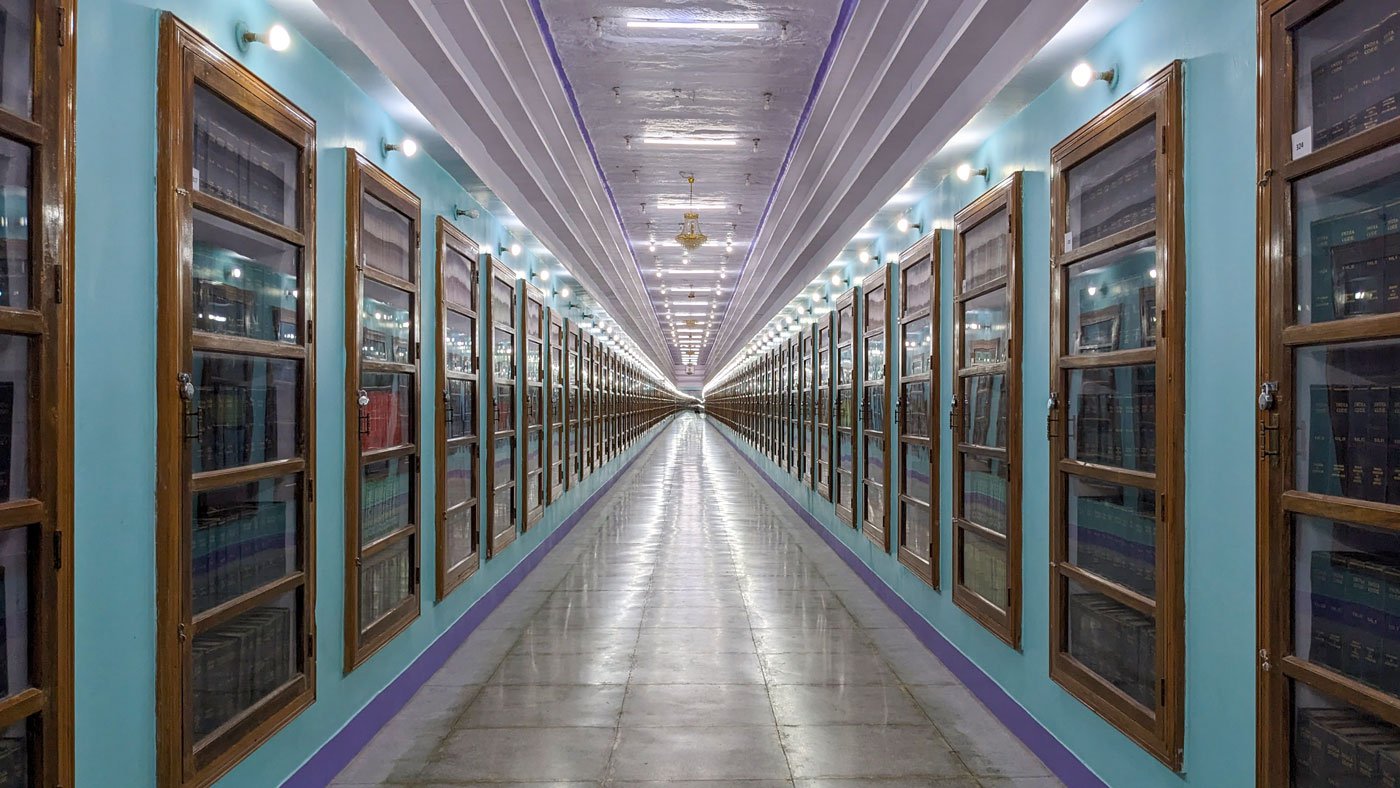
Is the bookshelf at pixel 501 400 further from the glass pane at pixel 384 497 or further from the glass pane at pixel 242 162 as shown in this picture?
the glass pane at pixel 242 162

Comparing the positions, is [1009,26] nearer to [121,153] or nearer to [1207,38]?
[1207,38]

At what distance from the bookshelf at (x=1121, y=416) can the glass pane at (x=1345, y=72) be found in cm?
60

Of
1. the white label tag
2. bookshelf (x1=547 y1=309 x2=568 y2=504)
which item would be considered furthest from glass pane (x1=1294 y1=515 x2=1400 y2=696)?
bookshelf (x1=547 y1=309 x2=568 y2=504)

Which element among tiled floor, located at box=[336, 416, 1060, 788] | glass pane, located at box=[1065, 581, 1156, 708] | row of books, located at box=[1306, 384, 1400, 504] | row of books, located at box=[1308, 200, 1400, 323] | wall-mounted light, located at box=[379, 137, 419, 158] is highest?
wall-mounted light, located at box=[379, 137, 419, 158]

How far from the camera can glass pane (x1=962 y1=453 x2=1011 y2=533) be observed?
462cm

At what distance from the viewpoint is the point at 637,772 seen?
3865 mm

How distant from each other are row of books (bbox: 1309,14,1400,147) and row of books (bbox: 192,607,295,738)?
390cm

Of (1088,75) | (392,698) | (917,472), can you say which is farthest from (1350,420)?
(392,698)

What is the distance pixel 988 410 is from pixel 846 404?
15.5ft

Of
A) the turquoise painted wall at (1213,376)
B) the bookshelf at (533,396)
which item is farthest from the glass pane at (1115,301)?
the bookshelf at (533,396)

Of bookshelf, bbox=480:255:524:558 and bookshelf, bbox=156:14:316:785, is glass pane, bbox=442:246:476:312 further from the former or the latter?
bookshelf, bbox=156:14:316:785

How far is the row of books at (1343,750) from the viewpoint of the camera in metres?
2.12

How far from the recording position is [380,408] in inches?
177

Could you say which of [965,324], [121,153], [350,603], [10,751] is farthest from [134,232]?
[965,324]
